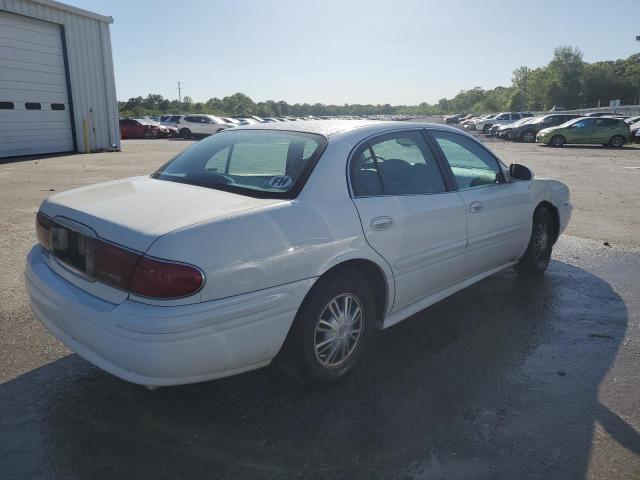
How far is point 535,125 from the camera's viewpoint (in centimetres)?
2952

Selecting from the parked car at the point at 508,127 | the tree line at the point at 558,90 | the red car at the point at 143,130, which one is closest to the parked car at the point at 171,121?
the red car at the point at 143,130

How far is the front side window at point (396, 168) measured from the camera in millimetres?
3107

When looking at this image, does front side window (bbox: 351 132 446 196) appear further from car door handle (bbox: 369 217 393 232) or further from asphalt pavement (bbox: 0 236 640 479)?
asphalt pavement (bbox: 0 236 640 479)

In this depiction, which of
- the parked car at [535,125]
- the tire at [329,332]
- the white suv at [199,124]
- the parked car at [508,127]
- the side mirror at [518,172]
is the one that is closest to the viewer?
the tire at [329,332]

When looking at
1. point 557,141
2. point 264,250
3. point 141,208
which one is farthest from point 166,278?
point 557,141

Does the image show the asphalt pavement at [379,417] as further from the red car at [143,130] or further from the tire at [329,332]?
the red car at [143,130]

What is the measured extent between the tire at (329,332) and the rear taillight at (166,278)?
2.16ft

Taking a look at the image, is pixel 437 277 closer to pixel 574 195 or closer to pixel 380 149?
pixel 380 149

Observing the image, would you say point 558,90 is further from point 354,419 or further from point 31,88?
point 354,419

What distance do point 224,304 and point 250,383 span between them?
2.95ft

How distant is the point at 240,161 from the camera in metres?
3.41

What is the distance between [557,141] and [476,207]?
2470 cm

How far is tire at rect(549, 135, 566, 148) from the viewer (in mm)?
25453

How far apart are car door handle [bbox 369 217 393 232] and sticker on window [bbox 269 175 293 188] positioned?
1.77ft
